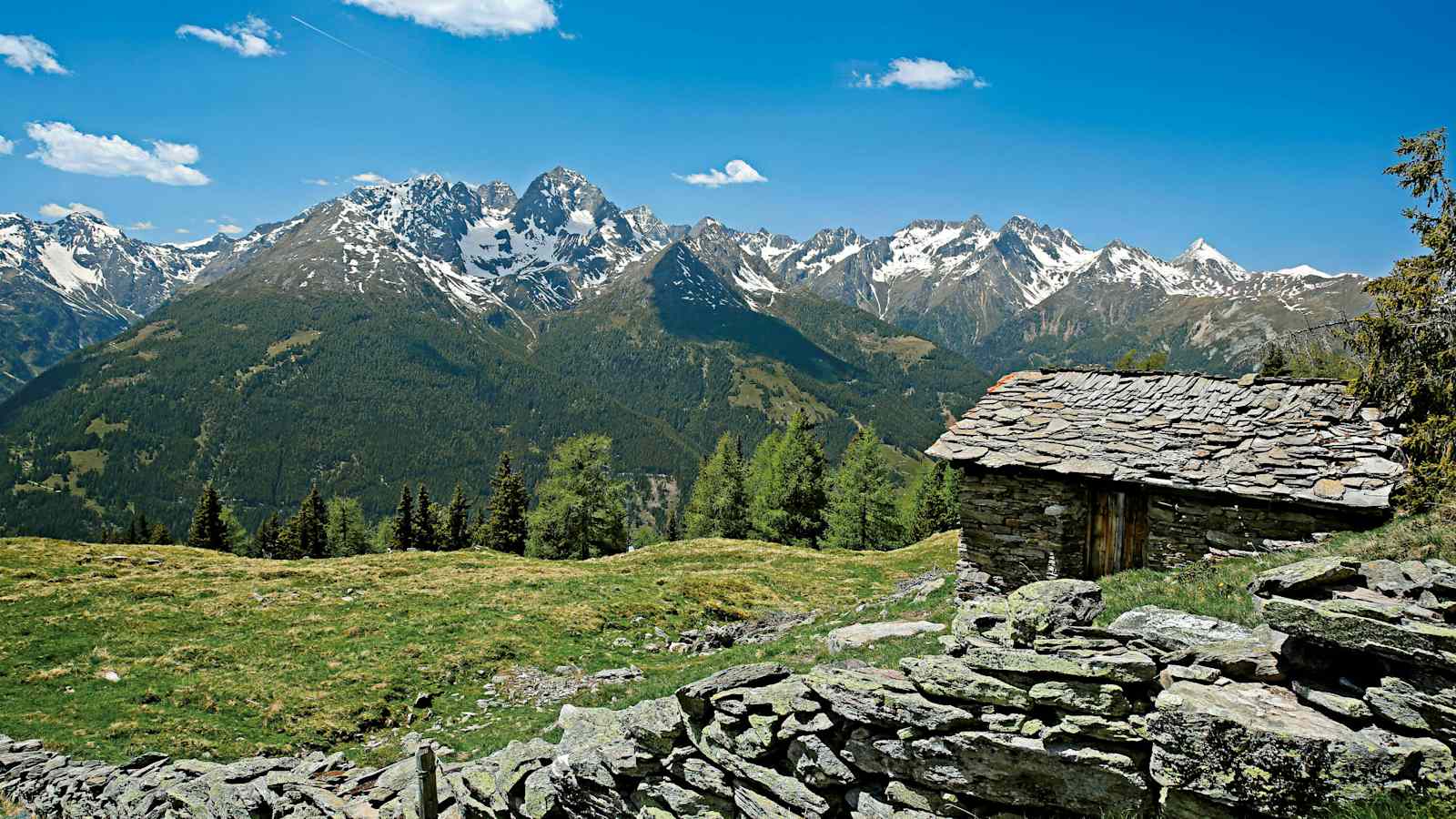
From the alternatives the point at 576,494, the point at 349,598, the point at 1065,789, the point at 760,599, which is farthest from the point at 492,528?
the point at 1065,789

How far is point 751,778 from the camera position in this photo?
10.5m

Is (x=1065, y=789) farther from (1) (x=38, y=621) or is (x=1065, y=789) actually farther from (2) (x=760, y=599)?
(1) (x=38, y=621)

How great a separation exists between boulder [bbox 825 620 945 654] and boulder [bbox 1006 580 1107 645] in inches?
227

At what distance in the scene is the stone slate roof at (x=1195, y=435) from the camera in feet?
54.1

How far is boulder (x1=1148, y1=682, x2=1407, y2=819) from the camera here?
22.1 feet

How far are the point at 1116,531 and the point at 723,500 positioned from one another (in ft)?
191

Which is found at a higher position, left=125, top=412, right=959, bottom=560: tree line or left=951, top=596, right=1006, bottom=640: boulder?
left=951, top=596, right=1006, bottom=640: boulder

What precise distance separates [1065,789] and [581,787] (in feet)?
27.1

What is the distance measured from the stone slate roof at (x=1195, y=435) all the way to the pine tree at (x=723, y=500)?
54981 millimetres

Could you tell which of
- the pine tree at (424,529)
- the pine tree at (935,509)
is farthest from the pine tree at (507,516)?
the pine tree at (935,509)

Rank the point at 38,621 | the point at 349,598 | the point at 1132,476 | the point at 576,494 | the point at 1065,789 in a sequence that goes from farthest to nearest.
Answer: the point at 576,494 → the point at 349,598 → the point at 38,621 → the point at 1132,476 → the point at 1065,789

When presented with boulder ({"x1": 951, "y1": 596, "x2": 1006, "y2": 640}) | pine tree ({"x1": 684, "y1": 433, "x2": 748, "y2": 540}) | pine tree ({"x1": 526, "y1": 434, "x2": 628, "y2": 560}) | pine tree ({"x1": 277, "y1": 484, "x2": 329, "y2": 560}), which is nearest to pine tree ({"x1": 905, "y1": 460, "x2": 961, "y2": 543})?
pine tree ({"x1": 684, "y1": 433, "x2": 748, "y2": 540})

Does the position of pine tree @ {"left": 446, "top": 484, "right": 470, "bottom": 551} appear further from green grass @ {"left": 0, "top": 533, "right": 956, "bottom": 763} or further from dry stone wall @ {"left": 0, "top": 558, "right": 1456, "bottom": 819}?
dry stone wall @ {"left": 0, "top": 558, "right": 1456, "bottom": 819}

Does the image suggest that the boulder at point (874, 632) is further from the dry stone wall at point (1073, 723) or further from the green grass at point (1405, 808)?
the green grass at point (1405, 808)
